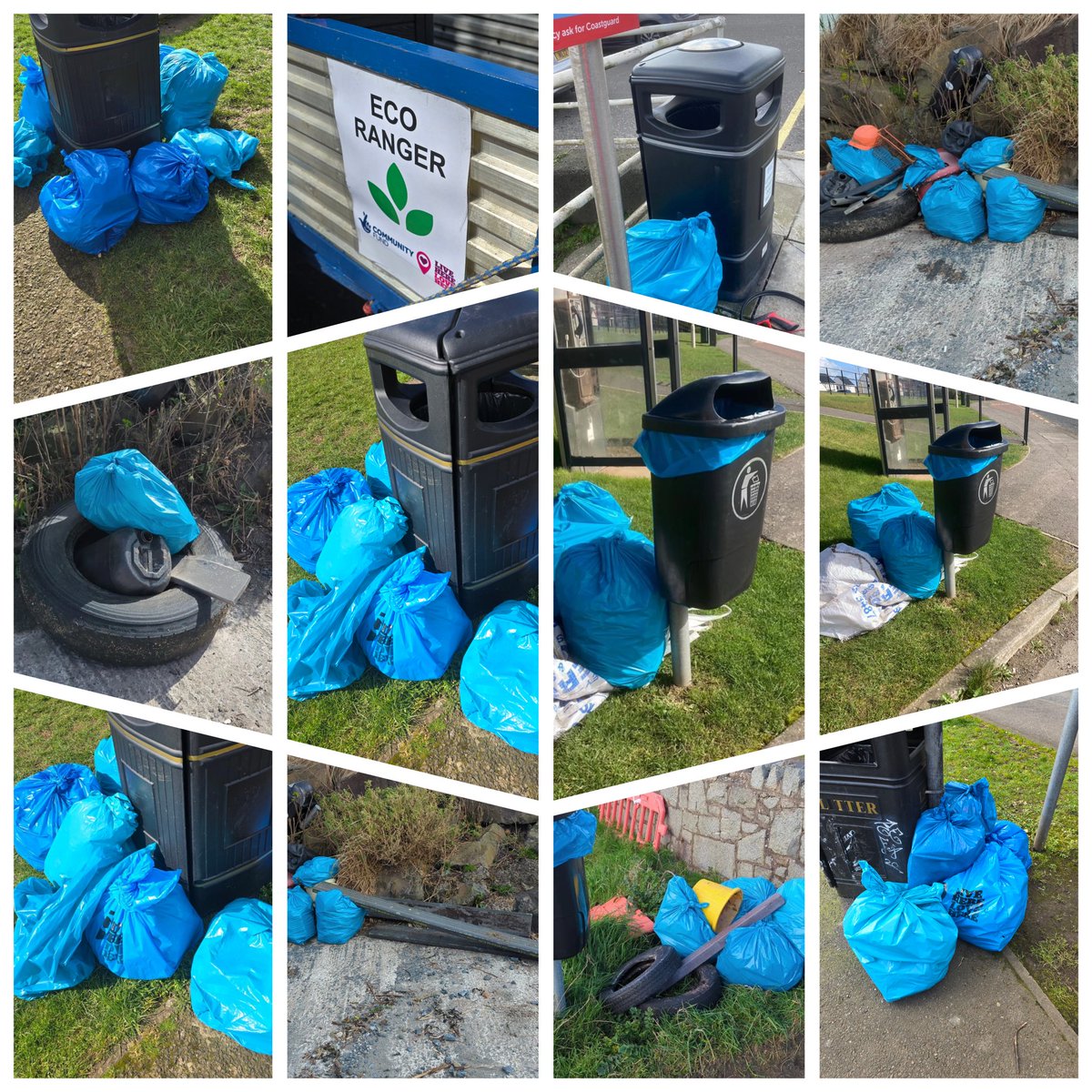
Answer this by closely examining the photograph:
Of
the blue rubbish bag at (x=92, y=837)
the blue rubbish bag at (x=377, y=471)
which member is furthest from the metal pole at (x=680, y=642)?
the blue rubbish bag at (x=92, y=837)

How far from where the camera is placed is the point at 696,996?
9.71 feet

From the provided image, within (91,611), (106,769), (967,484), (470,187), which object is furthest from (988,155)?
(106,769)

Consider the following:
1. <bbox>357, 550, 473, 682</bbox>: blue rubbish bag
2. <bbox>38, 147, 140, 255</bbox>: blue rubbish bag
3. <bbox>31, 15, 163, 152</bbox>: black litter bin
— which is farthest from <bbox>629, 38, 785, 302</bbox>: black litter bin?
<bbox>38, 147, 140, 255</bbox>: blue rubbish bag

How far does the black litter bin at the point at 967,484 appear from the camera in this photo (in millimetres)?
2871

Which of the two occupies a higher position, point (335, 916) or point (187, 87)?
point (187, 87)

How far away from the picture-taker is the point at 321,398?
320cm

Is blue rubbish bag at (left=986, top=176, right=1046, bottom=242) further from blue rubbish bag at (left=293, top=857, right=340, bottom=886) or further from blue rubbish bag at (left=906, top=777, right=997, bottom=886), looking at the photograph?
blue rubbish bag at (left=293, top=857, right=340, bottom=886)

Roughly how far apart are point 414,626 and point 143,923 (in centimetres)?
112

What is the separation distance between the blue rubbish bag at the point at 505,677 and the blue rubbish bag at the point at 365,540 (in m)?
0.41

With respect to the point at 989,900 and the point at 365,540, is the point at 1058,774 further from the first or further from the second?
the point at 365,540

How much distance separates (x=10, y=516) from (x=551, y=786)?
1.70 meters

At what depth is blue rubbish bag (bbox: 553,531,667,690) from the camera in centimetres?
278

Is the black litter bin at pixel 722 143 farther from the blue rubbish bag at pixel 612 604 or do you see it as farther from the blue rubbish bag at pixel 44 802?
the blue rubbish bag at pixel 44 802

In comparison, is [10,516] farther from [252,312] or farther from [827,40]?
[827,40]
